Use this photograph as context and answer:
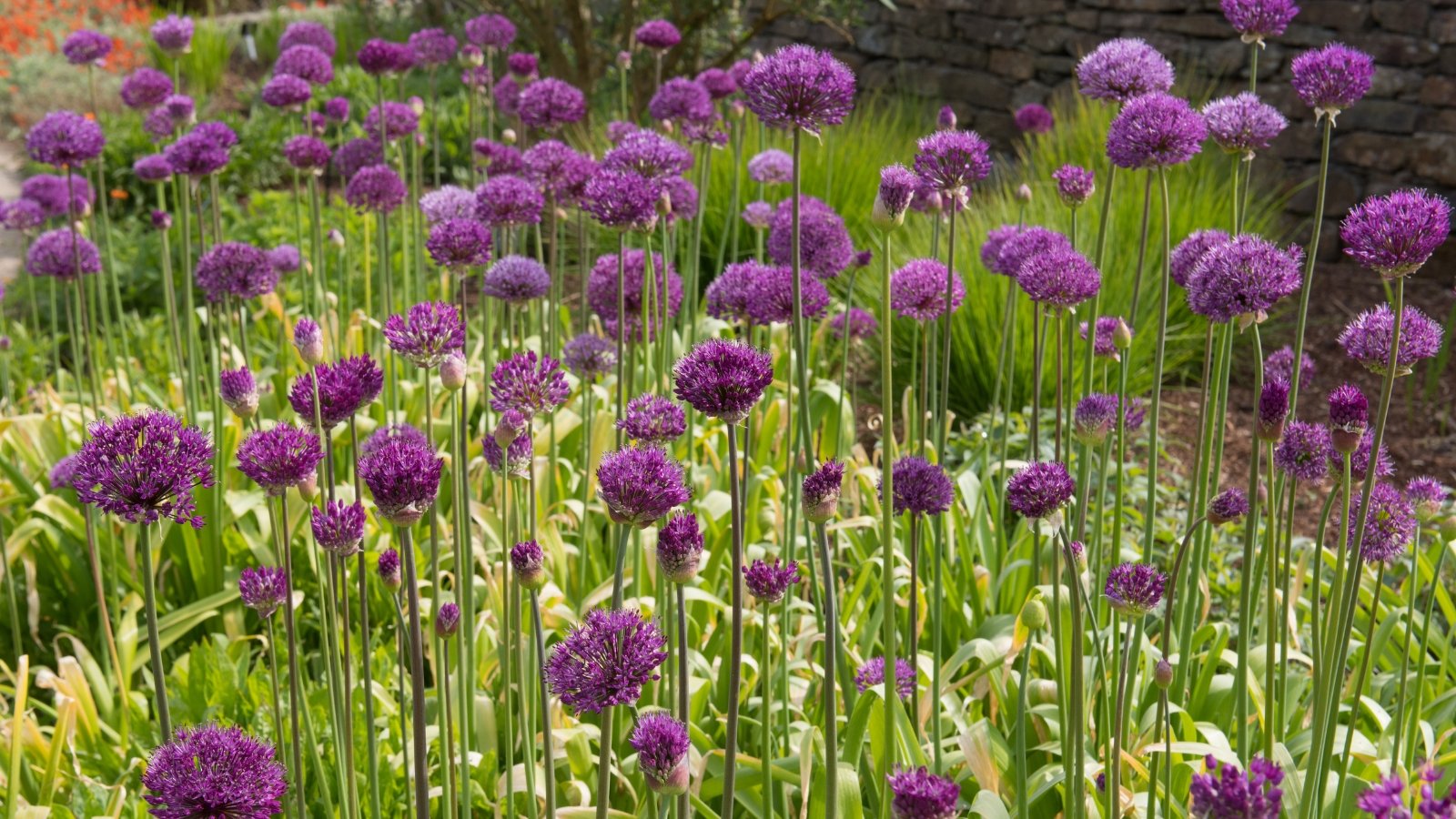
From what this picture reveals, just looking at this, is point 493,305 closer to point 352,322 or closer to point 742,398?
point 352,322

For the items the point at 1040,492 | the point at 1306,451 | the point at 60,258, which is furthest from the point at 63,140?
the point at 1306,451

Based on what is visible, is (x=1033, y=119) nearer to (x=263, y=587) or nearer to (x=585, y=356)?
(x=585, y=356)

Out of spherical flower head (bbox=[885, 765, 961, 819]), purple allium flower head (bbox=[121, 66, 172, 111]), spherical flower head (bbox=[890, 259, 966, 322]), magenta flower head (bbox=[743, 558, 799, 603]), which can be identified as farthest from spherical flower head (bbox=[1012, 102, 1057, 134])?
spherical flower head (bbox=[885, 765, 961, 819])

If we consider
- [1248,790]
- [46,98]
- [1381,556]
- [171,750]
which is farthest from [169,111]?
[46,98]

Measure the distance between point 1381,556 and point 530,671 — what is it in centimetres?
130

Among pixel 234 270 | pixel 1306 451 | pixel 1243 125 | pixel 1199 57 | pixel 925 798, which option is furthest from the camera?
pixel 1199 57

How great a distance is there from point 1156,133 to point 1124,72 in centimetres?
43

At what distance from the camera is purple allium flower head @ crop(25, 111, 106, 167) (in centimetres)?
312

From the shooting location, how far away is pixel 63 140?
3135 mm

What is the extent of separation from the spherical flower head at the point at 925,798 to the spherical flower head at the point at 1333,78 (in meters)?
1.35

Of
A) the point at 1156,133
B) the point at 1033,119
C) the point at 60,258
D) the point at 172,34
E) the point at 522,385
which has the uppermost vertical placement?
the point at 172,34

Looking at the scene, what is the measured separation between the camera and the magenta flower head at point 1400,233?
1.39 m

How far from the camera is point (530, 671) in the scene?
1.90 metres

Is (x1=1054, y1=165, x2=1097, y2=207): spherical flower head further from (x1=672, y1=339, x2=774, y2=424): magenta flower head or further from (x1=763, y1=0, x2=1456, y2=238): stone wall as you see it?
(x1=763, y1=0, x2=1456, y2=238): stone wall
